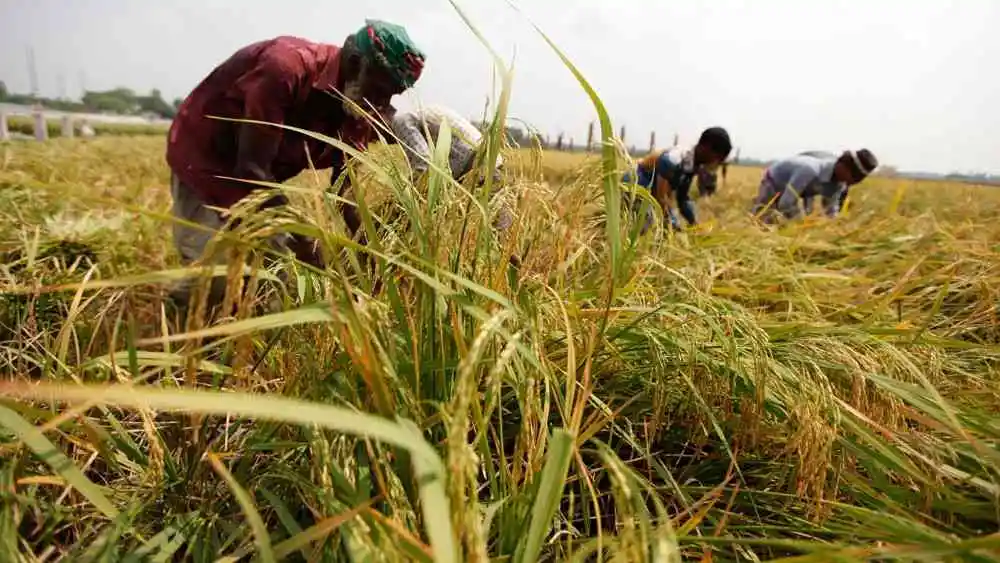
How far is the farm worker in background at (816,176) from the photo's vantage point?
4.23 m

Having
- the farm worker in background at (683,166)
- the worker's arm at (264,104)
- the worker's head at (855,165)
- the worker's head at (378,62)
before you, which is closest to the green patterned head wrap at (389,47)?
the worker's head at (378,62)

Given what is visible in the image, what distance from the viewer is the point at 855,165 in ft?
13.7

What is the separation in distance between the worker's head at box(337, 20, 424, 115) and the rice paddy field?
0.72 meters

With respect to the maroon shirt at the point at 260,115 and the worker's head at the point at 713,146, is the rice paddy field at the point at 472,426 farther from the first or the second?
the worker's head at the point at 713,146

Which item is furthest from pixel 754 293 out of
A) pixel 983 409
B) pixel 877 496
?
pixel 877 496

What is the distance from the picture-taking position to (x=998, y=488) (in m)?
0.68

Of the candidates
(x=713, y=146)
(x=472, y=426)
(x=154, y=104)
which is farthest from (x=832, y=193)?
(x=154, y=104)

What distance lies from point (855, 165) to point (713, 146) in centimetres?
192

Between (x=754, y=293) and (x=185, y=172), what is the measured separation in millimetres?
2043

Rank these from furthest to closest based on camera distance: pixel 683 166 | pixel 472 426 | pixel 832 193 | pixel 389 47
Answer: pixel 832 193
pixel 683 166
pixel 389 47
pixel 472 426

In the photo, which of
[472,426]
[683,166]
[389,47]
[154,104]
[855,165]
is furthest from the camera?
[154,104]

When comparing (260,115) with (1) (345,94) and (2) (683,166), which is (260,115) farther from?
(2) (683,166)

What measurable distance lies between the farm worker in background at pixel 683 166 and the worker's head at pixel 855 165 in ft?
5.07

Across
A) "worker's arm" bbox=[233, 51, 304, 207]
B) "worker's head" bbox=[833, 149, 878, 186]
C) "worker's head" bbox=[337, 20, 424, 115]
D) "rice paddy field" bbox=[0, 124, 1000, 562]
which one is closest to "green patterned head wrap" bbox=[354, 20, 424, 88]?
"worker's head" bbox=[337, 20, 424, 115]
